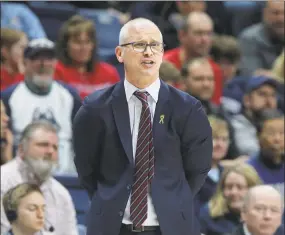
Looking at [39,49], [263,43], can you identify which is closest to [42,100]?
[39,49]

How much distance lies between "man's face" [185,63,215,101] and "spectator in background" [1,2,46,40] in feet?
5.17

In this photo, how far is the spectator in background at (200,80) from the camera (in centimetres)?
817

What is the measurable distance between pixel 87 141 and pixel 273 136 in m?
3.74

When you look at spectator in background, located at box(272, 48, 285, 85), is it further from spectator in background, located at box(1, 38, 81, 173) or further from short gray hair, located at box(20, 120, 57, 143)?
short gray hair, located at box(20, 120, 57, 143)

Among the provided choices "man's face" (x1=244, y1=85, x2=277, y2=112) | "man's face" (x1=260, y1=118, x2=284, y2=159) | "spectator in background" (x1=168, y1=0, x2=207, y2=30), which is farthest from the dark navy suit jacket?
"spectator in background" (x1=168, y1=0, x2=207, y2=30)

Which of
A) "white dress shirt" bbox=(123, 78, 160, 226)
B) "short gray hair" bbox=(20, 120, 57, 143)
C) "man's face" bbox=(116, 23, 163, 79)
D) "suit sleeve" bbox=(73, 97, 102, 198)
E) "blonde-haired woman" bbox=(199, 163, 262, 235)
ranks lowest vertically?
"blonde-haired woman" bbox=(199, 163, 262, 235)

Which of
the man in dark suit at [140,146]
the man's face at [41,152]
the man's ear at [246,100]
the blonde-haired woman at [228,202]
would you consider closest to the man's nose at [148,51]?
the man in dark suit at [140,146]

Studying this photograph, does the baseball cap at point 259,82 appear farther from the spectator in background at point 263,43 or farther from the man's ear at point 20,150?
the man's ear at point 20,150

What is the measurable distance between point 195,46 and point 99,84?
98cm


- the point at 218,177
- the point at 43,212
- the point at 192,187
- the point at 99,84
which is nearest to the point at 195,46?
the point at 99,84

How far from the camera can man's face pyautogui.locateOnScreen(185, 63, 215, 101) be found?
8.19 m

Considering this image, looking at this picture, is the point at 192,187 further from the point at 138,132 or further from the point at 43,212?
the point at 43,212

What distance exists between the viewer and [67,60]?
8406 millimetres

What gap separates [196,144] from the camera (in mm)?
4336
